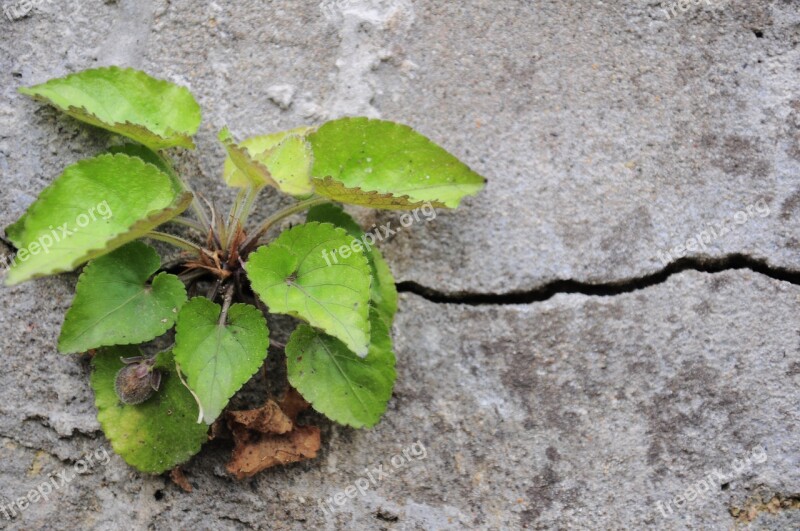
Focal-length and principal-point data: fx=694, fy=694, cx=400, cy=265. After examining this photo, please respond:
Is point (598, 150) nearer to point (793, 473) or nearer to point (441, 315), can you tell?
point (441, 315)

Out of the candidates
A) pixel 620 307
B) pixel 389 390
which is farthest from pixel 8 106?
pixel 620 307

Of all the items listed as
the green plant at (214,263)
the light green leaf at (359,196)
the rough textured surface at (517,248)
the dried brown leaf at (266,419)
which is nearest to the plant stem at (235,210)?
the green plant at (214,263)

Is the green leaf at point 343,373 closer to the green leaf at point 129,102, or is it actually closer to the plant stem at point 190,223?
the plant stem at point 190,223

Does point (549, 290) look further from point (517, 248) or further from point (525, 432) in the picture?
point (525, 432)

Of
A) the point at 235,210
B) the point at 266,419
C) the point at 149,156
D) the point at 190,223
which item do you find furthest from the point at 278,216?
the point at 266,419

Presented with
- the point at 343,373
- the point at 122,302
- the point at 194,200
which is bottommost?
the point at 343,373

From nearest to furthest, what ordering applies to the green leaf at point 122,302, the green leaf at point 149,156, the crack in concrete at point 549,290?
the green leaf at point 122,302
the green leaf at point 149,156
the crack in concrete at point 549,290
